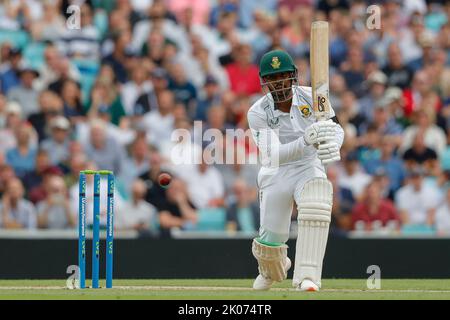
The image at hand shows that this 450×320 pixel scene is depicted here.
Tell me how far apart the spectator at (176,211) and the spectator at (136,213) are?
11 centimetres

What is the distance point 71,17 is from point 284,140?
6614 millimetres

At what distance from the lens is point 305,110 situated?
991 centimetres

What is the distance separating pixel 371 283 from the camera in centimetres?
1084

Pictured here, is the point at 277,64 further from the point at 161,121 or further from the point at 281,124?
the point at 161,121

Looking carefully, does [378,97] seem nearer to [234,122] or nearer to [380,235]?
[234,122]

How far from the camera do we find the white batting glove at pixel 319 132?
30.8 feet

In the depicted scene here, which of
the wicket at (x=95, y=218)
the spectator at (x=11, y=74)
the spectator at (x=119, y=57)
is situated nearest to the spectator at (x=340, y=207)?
the spectator at (x=119, y=57)

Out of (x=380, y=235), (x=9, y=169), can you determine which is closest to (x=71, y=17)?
(x=9, y=169)

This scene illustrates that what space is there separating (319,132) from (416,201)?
5.14 m

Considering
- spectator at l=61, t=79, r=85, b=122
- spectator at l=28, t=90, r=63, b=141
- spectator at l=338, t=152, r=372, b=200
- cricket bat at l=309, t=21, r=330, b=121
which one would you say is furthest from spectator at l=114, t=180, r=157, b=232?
cricket bat at l=309, t=21, r=330, b=121

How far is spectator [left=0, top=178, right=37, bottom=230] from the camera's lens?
43.6 ft

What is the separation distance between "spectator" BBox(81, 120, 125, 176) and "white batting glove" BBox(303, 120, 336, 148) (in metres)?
5.22

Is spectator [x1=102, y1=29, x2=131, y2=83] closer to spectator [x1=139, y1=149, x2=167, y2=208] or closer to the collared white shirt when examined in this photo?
spectator [x1=139, y1=149, x2=167, y2=208]

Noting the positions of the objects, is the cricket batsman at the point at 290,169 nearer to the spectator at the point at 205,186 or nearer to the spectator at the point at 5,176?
the spectator at the point at 205,186
